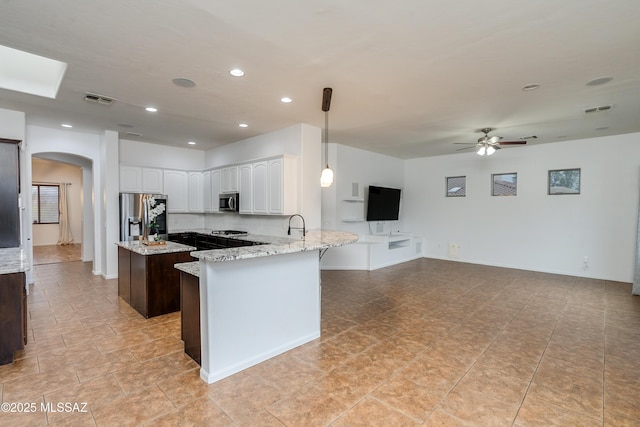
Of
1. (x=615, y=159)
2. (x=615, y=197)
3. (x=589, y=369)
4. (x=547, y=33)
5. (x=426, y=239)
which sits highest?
(x=547, y=33)

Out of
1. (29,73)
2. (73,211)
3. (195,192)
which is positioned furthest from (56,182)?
(29,73)

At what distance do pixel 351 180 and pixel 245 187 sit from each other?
262 cm

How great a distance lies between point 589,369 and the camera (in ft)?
8.94

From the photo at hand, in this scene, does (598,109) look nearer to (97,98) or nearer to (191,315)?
(191,315)

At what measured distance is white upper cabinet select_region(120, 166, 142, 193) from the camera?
6066mm

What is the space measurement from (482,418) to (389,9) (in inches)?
114

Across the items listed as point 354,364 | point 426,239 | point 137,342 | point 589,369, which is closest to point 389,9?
point 354,364

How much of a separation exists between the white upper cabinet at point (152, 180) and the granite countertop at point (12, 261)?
2.72 metres

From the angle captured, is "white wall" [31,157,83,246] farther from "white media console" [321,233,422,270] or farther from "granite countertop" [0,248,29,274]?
"white media console" [321,233,422,270]

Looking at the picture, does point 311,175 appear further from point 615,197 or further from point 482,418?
point 615,197

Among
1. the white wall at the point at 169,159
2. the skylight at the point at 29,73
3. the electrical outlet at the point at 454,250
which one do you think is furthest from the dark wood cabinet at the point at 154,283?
the electrical outlet at the point at 454,250

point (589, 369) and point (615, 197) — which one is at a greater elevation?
point (615, 197)

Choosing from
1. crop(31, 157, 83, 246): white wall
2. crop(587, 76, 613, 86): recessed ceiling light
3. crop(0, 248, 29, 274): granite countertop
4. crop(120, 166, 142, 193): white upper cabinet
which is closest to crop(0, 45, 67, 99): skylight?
crop(0, 248, 29, 274): granite countertop

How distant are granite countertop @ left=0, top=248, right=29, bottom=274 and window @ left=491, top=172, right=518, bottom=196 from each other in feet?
27.5
